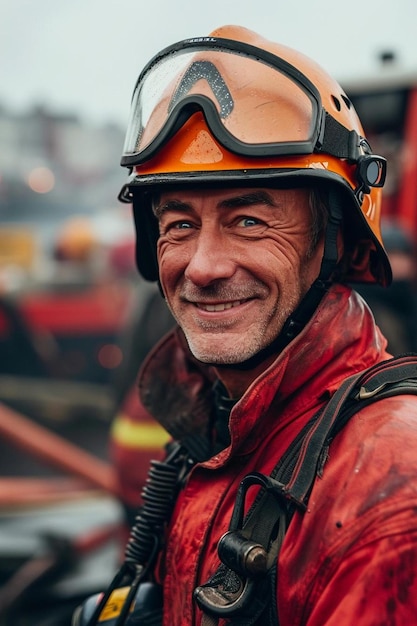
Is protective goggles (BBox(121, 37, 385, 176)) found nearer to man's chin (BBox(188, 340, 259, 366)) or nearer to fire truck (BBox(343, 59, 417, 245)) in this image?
man's chin (BBox(188, 340, 259, 366))

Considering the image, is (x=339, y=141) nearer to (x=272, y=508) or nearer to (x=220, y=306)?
(x=220, y=306)

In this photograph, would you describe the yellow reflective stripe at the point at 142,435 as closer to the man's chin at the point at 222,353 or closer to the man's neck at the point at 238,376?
the man's neck at the point at 238,376

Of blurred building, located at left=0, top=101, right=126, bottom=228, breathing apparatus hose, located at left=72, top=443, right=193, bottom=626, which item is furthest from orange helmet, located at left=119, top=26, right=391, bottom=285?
blurred building, located at left=0, top=101, right=126, bottom=228

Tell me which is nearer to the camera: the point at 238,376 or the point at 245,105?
the point at 245,105

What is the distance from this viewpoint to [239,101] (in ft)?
5.68

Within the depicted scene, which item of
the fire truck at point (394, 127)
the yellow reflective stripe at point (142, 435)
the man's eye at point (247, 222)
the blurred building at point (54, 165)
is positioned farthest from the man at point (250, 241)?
the blurred building at point (54, 165)

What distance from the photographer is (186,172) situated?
69.3 inches

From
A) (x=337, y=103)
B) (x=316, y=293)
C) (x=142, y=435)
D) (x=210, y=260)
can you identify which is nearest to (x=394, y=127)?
(x=142, y=435)

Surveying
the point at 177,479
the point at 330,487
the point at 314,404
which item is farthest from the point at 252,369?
the point at 330,487

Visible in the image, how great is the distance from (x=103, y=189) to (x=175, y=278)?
16.4 m

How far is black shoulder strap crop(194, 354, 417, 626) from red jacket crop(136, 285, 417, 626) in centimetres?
2

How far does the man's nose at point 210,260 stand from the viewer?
1.73 meters

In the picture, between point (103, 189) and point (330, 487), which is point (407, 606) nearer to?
point (330, 487)

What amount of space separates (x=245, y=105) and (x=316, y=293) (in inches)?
17.3
